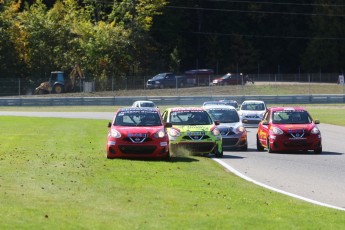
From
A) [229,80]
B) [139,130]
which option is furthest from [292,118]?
[229,80]

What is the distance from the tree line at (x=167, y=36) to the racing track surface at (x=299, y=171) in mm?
64361

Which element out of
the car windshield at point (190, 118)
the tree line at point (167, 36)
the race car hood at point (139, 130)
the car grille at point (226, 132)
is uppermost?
the tree line at point (167, 36)

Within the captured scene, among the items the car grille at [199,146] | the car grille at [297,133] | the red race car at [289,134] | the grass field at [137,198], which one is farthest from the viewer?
the car grille at [297,133]

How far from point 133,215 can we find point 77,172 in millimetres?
6600

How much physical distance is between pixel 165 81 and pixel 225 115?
189 ft

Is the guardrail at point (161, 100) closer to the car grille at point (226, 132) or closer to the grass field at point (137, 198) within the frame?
the car grille at point (226, 132)

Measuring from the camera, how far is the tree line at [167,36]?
9325 cm

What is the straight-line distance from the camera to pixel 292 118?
28875mm

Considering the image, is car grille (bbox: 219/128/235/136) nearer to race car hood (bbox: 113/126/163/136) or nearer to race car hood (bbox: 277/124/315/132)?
race car hood (bbox: 277/124/315/132)

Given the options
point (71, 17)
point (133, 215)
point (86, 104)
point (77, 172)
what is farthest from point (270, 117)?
point (71, 17)

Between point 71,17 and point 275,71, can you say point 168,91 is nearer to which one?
point 71,17

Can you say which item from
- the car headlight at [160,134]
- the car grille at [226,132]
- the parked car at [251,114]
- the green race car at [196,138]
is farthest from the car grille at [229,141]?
the parked car at [251,114]

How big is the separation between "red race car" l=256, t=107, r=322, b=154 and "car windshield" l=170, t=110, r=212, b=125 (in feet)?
7.47

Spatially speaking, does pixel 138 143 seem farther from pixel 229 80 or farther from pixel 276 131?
pixel 229 80
